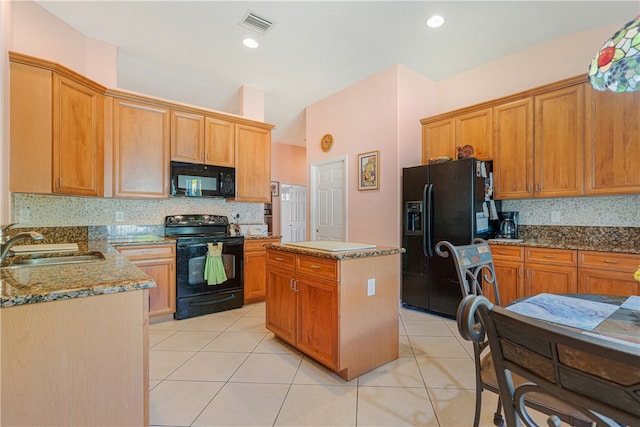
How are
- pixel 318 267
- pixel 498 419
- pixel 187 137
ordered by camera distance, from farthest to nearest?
1. pixel 187 137
2. pixel 318 267
3. pixel 498 419

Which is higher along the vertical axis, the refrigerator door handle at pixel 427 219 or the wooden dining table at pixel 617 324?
the refrigerator door handle at pixel 427 219

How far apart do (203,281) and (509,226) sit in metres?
3.52

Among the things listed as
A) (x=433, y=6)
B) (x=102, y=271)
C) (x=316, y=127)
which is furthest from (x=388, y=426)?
(x=316, y=127)

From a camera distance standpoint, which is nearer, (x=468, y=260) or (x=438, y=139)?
(x=468, y=260)

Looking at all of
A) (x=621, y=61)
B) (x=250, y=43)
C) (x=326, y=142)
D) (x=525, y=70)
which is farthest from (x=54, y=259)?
(x=525, y=70)

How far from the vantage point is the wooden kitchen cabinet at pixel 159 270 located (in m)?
2.93

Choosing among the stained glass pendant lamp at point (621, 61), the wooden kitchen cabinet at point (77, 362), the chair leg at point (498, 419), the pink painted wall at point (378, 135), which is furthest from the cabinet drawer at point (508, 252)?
the wooden kitchen cabinet at point (77, 362)

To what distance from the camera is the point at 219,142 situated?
3.76 metres

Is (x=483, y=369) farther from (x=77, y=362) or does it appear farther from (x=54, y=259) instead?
A: (x=54, y=259)

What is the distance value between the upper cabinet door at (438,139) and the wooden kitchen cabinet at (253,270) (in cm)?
240

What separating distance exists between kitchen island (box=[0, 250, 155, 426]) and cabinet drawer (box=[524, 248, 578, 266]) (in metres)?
3.08

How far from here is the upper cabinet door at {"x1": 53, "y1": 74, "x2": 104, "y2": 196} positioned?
245cm

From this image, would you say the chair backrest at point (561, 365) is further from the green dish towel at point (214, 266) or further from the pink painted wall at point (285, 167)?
the pink painted wall at point (285, 167)

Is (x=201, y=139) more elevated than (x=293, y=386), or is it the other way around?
(x=201, y=139)
